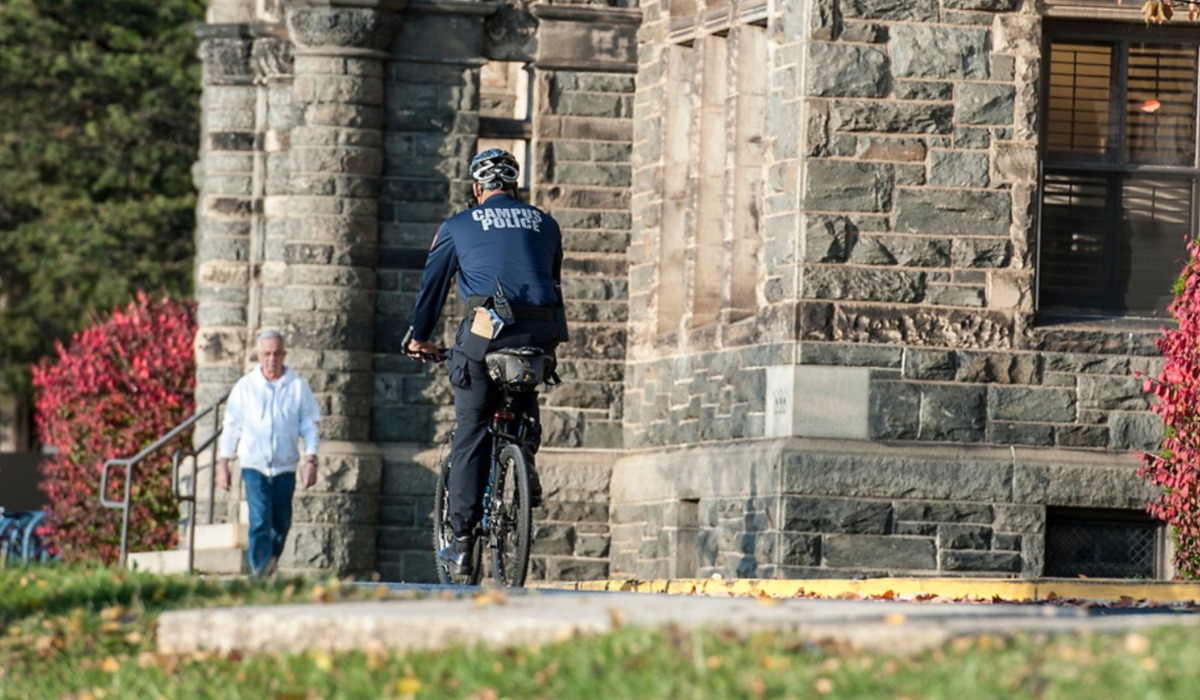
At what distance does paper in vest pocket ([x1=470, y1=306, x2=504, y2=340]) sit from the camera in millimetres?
11219

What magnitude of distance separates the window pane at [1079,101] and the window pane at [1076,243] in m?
0.18

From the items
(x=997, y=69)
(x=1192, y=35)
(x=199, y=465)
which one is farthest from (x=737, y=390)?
(x=199, y=465)

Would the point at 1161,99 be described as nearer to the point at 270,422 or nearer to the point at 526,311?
the point at 270,422

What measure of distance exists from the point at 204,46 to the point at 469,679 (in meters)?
14.9

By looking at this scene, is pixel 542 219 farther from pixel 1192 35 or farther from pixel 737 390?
pixel 1192 35

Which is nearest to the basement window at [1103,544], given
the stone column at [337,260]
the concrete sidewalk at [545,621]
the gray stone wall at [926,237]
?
the gray stone wall at [926,237]

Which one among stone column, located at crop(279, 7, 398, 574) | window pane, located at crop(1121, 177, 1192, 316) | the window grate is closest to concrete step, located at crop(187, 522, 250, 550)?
stone column, located at crop(279, 7, 398, 574)

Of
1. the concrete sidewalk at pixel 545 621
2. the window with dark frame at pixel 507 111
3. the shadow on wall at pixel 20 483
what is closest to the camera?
the concrete sidewalk at pixel 545 621

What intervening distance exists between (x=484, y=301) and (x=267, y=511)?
4.18 metres

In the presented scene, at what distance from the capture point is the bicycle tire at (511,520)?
36.0 ft

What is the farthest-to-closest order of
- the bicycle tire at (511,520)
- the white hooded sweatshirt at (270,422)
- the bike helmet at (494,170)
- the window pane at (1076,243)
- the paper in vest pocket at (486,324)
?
the window pane at (1076,243), the white hooded sweatshirt at (270,422), the bike helmet at (494,170), the paper in vest pocket at (486,324), the bicycle tire at (511,520)

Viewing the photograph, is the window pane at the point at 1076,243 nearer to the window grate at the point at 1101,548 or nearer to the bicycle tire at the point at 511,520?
the window grate at the point at 1101,548

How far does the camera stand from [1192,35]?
627 inches

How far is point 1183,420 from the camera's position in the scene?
1441cm
